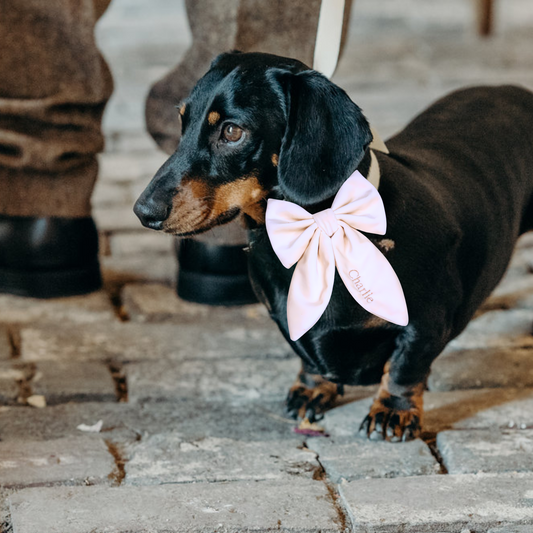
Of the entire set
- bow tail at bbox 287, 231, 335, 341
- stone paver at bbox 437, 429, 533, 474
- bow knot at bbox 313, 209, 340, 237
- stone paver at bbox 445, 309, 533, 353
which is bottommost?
stone paver at bbox 445, 309, 533, 353

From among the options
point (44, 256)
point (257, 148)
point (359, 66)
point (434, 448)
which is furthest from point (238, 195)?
point (359, 66)

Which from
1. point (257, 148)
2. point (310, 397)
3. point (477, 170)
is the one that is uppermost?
point (257, 148)

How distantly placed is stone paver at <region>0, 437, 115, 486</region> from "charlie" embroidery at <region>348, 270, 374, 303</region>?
0.53 meters

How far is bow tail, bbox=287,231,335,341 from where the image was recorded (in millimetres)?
1418

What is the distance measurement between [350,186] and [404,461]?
50 cm

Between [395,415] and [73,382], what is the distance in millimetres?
695

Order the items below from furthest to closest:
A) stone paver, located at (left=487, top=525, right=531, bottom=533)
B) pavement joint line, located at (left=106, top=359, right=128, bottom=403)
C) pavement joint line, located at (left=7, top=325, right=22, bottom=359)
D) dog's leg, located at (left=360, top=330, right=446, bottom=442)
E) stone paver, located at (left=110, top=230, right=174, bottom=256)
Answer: stone paver, located at (left=110, top=230, right=174, bottom=256) < pavement joint line, located at (left=7, top=325, right=22, bottom=359) < pavement joint line, located at (left=106, top=359, right=128, bottom=403) < dog's leg, located at (left=360, top=330, right=446, bottom=442) < stone paver, located at (left=487, top=525, right=531, bottom=533)

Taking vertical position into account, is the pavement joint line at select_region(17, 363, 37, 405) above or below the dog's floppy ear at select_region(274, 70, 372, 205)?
below

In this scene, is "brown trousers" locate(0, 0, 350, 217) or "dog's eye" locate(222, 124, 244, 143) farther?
"brown trousers" locate(0, 0, 350, 217)

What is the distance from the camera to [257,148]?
4.61 feet

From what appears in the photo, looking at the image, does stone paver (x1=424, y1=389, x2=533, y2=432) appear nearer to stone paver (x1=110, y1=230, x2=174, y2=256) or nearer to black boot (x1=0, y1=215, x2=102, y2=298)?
black boot (x1=0, y1=215, x2=102, y2=298)

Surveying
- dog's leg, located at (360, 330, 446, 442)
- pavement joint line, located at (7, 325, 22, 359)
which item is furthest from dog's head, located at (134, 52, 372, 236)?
pavement joint line, located at (7, 325, 22, 359)

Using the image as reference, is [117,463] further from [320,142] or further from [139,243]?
[139,243]

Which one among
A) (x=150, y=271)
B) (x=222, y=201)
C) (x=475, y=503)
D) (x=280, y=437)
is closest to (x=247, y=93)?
(x=222, y=201)
